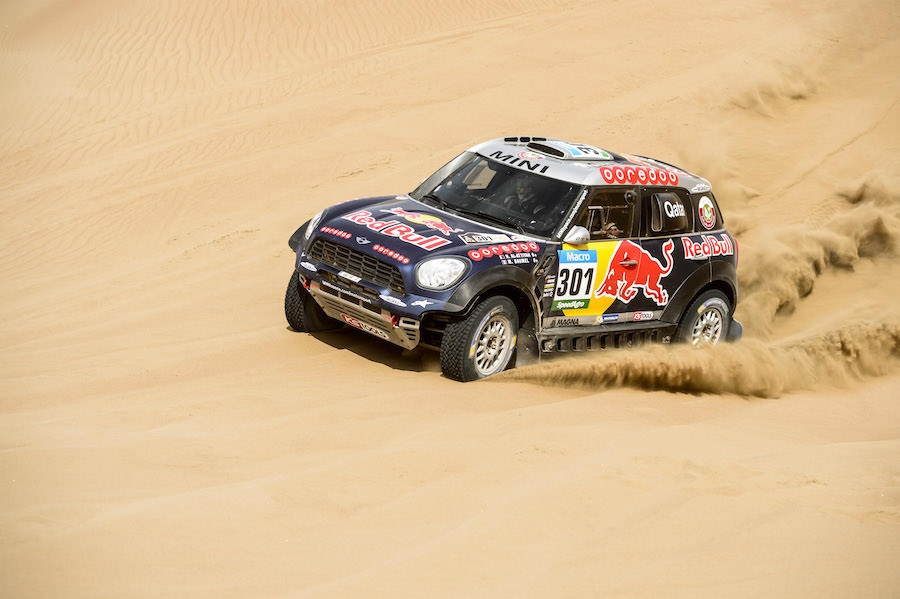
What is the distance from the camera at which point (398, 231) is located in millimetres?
8141

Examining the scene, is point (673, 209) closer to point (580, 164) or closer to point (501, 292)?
point (580, 164)

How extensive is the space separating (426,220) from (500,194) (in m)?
0.83

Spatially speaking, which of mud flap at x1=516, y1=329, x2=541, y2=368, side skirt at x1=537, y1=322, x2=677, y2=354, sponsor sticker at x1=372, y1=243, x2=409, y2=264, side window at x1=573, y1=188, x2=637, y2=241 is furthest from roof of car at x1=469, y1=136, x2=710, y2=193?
sponsor sticker at x1=372, y1=243, x2=409, y2=264

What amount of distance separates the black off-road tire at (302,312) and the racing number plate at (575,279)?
87.2 inches

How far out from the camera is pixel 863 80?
20.4m

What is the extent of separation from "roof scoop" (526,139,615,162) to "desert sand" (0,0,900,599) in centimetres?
184

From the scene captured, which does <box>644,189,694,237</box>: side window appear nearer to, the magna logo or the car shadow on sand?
the magna logo

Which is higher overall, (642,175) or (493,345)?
(642,175)

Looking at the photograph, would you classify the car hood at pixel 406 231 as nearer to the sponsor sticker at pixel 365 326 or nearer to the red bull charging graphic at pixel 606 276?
the red bull charging graphic at pixel 606 276

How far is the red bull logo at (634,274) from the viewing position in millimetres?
8773

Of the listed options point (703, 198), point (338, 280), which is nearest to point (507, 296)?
point (338, 280)

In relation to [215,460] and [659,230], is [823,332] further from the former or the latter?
[215,460]

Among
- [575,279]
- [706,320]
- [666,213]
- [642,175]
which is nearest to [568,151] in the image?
[642,175]

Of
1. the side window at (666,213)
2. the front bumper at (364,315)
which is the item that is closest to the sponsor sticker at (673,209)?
the side window at (666,213)
